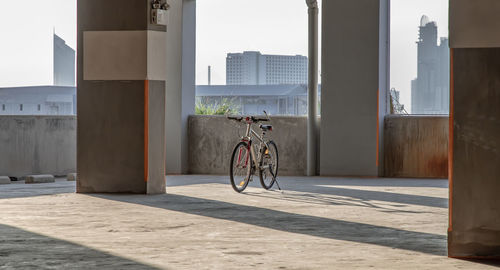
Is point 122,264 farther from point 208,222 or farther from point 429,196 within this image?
point 429,196

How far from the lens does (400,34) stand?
543 inches

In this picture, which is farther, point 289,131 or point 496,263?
point 289,131

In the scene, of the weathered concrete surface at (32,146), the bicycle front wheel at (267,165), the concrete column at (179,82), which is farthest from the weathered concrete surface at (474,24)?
the weathered concrete surface at (32,146)

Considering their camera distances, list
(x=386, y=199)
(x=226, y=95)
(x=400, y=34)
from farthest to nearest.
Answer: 1. (x=226, y=95)
2. (x=400, y=34)
3. (x=386, y=199)

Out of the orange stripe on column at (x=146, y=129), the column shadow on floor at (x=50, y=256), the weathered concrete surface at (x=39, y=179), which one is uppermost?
the orange stripe on column at (x=146, y=129)

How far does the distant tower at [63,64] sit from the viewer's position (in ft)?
53.3

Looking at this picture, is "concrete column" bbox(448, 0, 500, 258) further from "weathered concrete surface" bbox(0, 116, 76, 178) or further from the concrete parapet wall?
"weathered concrete surface" bbox(0, 116, 76, 178)

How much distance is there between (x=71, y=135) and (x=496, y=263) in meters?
11.0

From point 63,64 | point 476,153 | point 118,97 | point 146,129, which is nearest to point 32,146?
point 63,64

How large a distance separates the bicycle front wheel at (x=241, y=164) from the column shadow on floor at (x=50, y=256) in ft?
15.0

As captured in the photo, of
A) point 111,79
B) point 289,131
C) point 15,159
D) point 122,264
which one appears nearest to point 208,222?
point 122,264

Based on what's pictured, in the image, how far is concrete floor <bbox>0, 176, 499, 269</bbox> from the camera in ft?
16.0

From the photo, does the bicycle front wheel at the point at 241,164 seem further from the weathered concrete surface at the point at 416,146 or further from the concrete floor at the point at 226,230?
the weathered concrete surface at the point at 416,146

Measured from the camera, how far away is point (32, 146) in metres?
14.0
